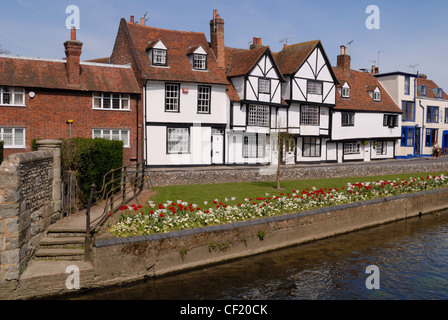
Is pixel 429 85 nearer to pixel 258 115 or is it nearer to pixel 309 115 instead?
pixel 309 115

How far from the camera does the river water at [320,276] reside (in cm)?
1171

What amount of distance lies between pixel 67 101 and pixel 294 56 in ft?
65.5

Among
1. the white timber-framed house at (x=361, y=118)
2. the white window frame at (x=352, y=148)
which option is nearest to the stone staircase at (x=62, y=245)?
the white timber-framed house at (x=361, y=118)

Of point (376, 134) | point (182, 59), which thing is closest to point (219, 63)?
point (182, 59)

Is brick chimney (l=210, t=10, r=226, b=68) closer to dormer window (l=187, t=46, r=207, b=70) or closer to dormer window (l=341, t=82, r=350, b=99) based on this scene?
dormer window (l=187, t=46, r=207, b=70)

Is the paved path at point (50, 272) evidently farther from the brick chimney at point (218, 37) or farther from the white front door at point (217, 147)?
the brick chimney at point (218, 37)

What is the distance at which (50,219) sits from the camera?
13875 mm

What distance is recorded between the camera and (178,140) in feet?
100

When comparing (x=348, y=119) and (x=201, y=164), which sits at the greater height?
(x=348, y=119)

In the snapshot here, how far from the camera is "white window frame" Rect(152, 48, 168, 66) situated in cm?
2998

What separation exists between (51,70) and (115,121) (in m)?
5.37

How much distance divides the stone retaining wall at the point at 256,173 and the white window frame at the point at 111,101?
5846 mm
